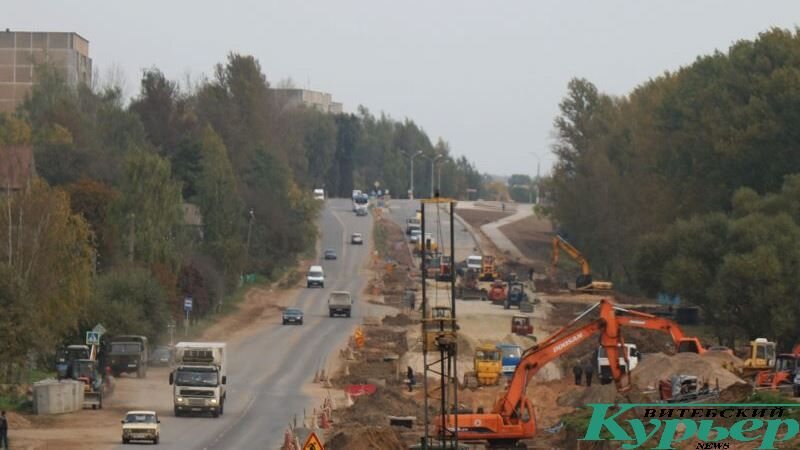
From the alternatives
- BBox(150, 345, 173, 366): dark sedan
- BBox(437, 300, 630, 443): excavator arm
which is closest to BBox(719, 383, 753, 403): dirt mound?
BBox(437, 300, 630, 443): excavator arm

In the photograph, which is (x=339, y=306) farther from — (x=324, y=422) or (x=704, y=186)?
(x=324, y=422)

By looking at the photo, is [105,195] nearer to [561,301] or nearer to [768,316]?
[561,301]

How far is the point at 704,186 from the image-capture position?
115125 mm

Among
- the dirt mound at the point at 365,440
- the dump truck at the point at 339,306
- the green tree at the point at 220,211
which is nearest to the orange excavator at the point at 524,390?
the dirt mound at the point at 365,440

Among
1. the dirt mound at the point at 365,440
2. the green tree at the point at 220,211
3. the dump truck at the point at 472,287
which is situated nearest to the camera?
the dirt mound at the point at 365,440

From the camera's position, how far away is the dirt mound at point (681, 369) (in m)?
59.4

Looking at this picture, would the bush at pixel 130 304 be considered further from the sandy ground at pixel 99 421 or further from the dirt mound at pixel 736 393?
the dirt mound at pixel 736 393

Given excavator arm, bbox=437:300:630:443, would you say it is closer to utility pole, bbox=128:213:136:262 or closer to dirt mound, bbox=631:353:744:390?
dirt mound, bbox=631:353:744:390

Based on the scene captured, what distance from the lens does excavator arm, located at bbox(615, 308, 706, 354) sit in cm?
6003

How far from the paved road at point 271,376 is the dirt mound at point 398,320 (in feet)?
7.67

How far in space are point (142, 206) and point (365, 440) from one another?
173 feet

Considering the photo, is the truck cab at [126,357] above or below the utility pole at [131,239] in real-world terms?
below

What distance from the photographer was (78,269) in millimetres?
76750

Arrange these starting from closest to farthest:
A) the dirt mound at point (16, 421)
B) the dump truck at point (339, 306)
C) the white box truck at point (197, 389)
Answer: the dirt mound at point (16, 421), the white box truck at point (197, 389), the dump truck at point (339, 306)
